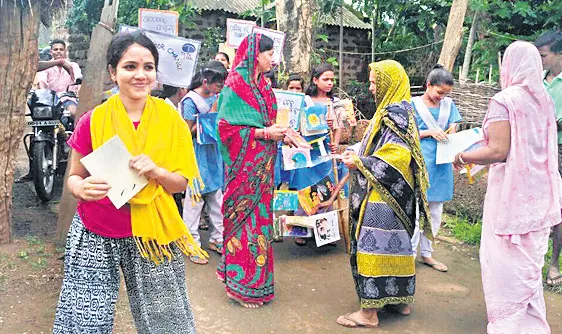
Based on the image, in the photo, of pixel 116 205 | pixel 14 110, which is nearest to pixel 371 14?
pixel 14 110

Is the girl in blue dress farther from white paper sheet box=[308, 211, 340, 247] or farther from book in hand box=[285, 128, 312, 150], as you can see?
book in hand box=[285, 128, 312, 150]

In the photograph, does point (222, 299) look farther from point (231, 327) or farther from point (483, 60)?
point (483, 60)

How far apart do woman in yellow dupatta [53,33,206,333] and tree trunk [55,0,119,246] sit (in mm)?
2302

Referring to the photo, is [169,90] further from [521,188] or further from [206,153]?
[521,188]

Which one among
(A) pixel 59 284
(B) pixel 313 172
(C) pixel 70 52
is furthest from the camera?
(C) pixel 70 52

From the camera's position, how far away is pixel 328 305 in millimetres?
4070

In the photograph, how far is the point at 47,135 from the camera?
616cm

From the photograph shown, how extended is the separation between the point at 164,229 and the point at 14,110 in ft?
9.06

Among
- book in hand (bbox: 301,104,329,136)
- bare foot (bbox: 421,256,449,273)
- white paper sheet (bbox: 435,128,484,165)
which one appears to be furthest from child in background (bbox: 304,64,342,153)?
bare foot (bbox: 421,256,449,273)

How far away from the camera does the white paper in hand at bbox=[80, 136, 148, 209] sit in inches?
84.7

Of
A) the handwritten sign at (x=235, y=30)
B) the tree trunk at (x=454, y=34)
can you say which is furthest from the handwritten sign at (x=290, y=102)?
the tree trunk at (x=454, y=34)

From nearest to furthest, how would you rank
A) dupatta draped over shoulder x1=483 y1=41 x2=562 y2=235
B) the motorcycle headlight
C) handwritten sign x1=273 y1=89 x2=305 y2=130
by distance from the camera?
dupatta draped over shoulder x1=483 y1=41 x2=562 y2=235 → handwritten sign x1=273 y1=89 x2=305 y2=130 → the motorcycle headlight

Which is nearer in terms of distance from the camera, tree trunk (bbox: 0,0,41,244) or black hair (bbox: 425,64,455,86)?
tree trunk (bbox: 0,0,41,244)

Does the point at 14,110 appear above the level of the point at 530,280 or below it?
above
